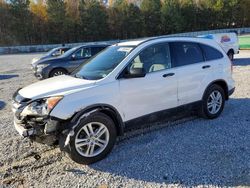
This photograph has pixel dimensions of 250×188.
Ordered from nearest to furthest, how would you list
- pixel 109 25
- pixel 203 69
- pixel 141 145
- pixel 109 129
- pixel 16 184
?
pixel 16 184 < pixel 109 129 < pixel 141 145 < pixel 203 69 < pixel 109 25

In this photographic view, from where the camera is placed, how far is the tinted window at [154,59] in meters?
5.13

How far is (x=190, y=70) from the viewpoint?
5.73 m

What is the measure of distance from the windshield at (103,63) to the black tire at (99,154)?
2.35 ft

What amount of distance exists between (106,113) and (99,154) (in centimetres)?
65

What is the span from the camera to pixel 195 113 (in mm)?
6395

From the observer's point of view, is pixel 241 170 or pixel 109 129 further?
pixel 109 129

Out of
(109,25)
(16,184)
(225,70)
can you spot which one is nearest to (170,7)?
(109,25)

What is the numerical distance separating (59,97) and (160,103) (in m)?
1.88

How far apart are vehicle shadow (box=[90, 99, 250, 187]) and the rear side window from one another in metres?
1.36

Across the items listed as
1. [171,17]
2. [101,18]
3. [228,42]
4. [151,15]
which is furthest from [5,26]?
[228,42]

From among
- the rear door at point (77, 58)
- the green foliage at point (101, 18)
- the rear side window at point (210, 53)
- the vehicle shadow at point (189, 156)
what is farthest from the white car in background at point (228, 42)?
the green foliage at point (101, 18)

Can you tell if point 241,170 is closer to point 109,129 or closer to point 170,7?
point 109,129

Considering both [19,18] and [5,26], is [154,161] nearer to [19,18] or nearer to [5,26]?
[19,18]

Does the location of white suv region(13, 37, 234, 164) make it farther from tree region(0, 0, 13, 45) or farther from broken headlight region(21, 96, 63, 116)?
tree region(0, 0, 13, 45)
